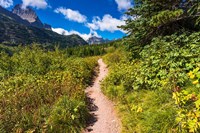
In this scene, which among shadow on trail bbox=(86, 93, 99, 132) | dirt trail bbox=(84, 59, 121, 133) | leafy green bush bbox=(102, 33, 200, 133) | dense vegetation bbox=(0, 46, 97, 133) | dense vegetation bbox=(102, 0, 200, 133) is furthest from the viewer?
shadow on trail bbox=(86, 93, 99, 132)

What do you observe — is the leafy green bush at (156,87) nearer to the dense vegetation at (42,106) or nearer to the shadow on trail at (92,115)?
the shadow on trail at (92,115)

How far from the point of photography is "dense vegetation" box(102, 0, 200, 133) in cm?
452

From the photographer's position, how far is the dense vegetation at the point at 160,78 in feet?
14.8

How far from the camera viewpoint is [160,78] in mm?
8906

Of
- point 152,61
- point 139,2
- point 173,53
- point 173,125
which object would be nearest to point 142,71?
point 152,61

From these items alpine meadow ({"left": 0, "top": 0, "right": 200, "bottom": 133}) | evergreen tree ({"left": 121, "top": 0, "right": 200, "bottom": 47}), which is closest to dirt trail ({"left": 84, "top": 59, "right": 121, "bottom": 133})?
alpine meadow ({"left": 0, "top": 0, "right": 200, "bottom": 133})

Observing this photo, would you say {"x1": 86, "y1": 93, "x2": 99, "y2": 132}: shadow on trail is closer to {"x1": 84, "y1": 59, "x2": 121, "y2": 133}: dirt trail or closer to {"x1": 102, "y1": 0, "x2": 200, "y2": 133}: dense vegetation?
{"x1": 84, "y1": 59, "x2": 121, "y2": 133}: dirt trail

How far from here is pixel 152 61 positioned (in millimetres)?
9742

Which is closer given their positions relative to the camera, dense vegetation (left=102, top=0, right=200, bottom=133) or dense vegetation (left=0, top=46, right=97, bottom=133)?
dense vegetation (left=102, top=0, right=200, bottom=133)

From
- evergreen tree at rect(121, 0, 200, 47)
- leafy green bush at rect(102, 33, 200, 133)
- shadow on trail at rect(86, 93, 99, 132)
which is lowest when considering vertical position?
shadow on trail at rect(86, 93, 99, 132)

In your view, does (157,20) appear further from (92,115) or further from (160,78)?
(92,115)

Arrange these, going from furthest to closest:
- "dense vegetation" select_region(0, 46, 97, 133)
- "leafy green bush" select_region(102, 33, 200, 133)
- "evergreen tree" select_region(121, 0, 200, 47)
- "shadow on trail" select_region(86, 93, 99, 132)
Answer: "evergreen tree" select_region(121, 0, 200, 47)
"shadow on trail" select_region(86, 93, 99, 132)
"dense vegetation" select_region(0, 46, 97, 133)
"leafy green bush" select_region(102, 33, 200, 133)

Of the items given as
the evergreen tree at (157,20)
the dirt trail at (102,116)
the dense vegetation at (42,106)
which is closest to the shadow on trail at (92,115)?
the dirt trail at (102,116)

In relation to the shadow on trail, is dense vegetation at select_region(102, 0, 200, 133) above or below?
above
